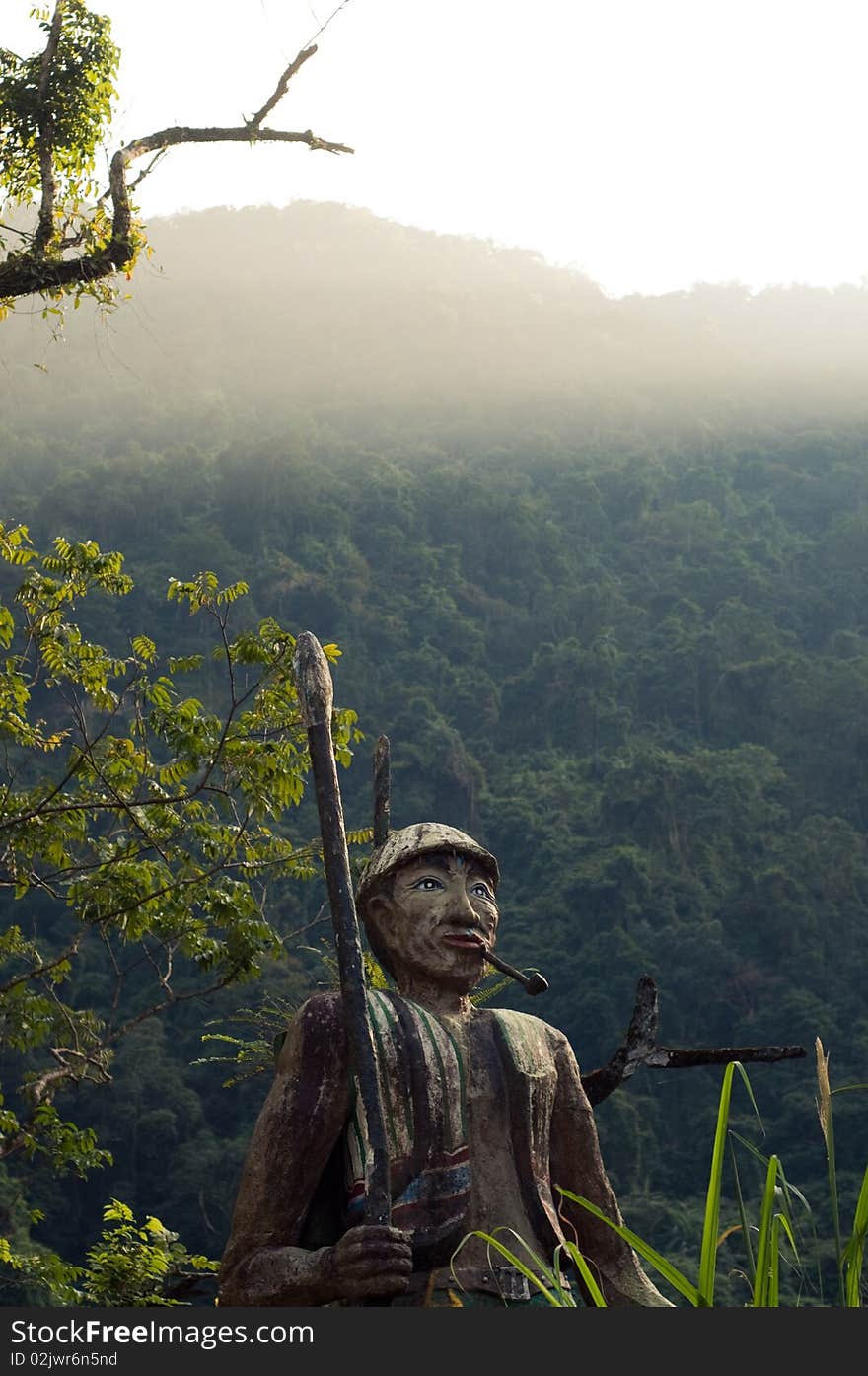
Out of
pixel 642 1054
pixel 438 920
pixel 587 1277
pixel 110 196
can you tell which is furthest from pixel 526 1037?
pixel 110 196

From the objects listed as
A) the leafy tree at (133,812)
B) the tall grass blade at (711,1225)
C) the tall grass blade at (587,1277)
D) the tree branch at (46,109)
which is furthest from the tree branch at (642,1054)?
the tree branch at (46,109)

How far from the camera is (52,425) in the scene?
62.4 meters

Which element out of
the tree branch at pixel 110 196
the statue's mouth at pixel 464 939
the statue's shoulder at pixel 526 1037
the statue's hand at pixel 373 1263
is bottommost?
the statue's hand at pixel 373 1263

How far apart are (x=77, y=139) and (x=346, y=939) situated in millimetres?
4732

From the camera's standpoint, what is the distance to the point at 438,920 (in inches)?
175

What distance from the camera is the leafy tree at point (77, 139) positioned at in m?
6.98

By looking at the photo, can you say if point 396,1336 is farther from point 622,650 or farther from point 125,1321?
point 622,650

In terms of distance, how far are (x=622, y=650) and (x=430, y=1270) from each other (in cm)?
4761

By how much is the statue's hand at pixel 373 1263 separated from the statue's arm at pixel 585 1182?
0.80m

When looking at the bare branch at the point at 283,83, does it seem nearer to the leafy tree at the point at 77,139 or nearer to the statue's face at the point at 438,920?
the leafy tree at the point at 77,139

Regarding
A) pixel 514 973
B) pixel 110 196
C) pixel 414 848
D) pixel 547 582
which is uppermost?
pixel 547 582

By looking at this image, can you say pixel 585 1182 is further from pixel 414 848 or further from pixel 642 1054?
pixel 414 848

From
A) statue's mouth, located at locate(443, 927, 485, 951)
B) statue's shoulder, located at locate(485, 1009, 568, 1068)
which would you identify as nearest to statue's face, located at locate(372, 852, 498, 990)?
statue's mouth, located at locate(443, 927, 485, 951)

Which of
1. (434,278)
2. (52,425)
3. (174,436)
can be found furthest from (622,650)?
(434,278)
